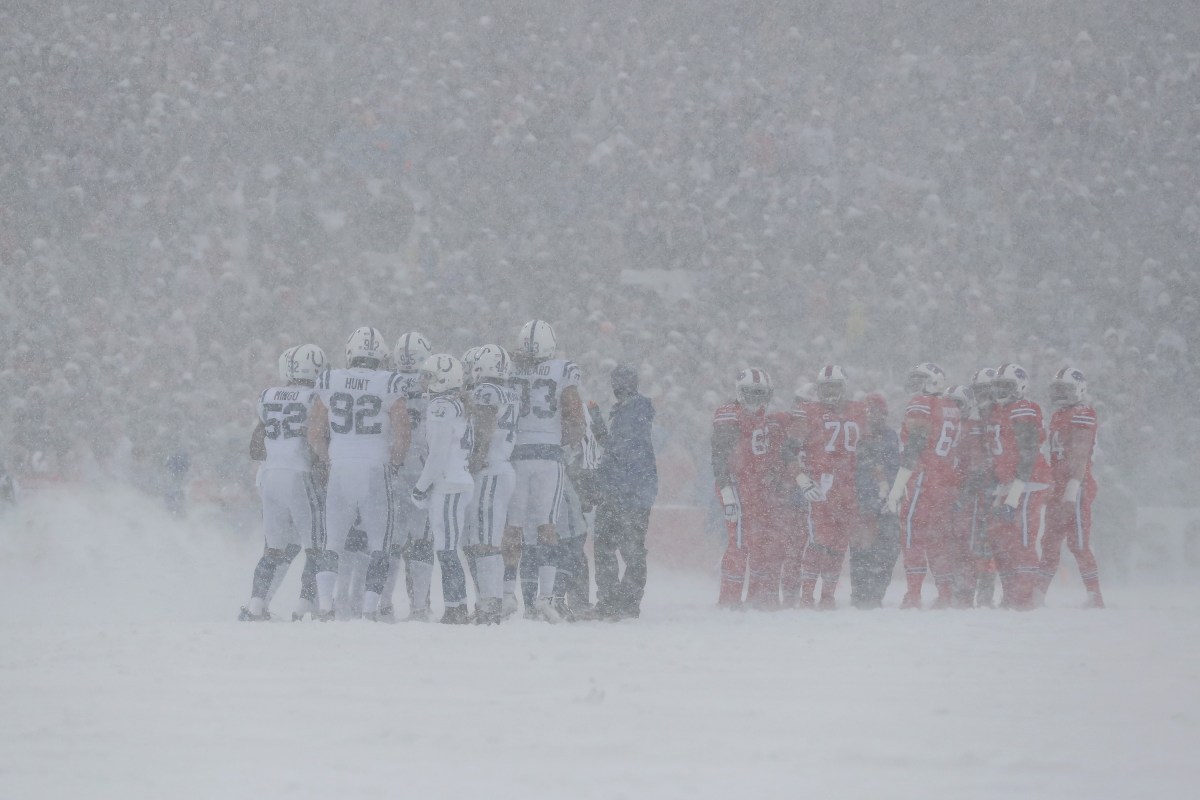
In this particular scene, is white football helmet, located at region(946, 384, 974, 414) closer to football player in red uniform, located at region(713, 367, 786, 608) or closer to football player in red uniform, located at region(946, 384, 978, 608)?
football player in red uniform, located at region(946, 384, 978, 608)

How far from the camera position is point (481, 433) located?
292 inches

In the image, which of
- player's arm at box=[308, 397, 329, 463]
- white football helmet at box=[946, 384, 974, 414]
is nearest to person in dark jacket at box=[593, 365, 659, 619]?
player's arm at box=[308, 397, 329, 463]

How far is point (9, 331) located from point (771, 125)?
961 cm

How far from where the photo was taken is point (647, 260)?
56.5 ft

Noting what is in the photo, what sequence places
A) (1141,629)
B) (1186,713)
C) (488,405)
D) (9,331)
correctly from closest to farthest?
(1186,713) < (1141,629) < (488,405) < (9,331)

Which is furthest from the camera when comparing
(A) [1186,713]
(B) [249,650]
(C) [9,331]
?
(C) [9,331]

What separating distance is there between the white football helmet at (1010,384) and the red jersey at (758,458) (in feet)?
4.65

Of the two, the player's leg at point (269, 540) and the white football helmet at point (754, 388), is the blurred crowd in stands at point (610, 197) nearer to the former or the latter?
the white football helmet at point (754, 388)

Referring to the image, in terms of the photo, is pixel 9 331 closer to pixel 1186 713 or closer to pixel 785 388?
pixel 785 388

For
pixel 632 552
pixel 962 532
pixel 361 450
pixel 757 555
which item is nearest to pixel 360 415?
pixel 361 450

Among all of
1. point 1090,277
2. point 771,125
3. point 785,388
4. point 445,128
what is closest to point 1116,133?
point 1090,277

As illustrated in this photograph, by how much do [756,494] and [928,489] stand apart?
1.12m

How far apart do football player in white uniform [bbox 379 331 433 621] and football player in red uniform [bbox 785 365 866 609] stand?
8.42ft

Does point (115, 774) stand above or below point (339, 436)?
below
